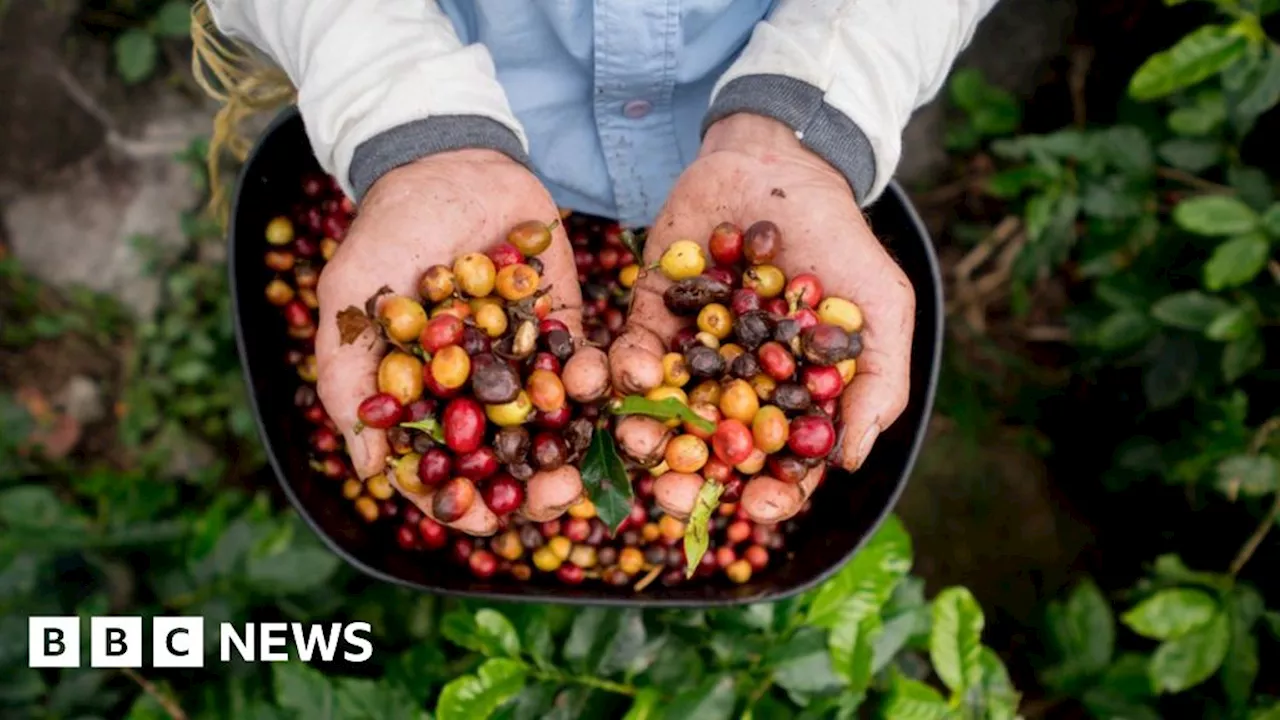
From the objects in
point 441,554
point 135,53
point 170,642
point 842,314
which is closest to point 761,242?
point 842,314

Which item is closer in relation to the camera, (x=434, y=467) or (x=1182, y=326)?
(x=434, y=467)

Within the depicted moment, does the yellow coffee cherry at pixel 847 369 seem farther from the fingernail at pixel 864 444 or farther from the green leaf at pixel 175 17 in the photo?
the green leaf at pixel 175 17

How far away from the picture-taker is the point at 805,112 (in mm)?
1946

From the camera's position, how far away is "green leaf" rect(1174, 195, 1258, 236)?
248 centimetres

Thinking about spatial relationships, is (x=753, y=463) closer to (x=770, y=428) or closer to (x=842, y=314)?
(x=770, y=428)

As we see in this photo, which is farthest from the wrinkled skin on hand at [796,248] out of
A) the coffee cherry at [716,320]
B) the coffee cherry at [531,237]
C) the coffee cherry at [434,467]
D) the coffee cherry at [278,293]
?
the coffee cherry at [278,293]

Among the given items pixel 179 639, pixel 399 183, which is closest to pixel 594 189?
pixel 399 183

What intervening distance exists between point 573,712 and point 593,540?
39 centimetres

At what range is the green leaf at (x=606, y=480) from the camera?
1.78 meters

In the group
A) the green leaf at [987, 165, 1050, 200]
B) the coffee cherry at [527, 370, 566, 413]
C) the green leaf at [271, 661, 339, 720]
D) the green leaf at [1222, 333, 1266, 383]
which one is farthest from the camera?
the green leaf at [987, 165, 1050, 200]

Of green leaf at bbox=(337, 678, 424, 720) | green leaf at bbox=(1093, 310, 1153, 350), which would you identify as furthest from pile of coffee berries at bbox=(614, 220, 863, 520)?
green leaf at bbox=(1093, 310, 1153, 350)

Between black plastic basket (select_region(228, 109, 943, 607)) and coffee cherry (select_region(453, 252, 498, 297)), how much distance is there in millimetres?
592

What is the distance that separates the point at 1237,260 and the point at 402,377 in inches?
75.5

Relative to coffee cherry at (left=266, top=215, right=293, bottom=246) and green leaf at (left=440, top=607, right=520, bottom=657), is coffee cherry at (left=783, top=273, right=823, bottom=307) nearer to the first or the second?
green leaf at (left=440, top=607, right=520, bottom=657)
